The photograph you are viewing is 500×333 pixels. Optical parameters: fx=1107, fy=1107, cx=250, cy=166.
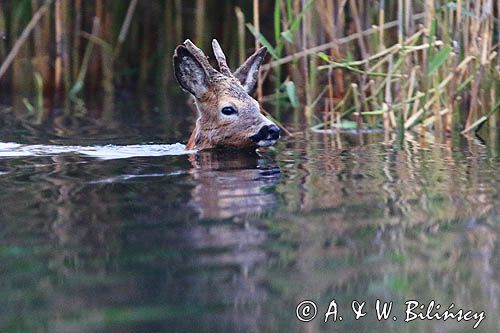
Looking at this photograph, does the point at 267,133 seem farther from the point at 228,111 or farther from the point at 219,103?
the point at 219,103

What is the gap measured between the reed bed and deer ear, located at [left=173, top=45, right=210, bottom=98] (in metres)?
0.73

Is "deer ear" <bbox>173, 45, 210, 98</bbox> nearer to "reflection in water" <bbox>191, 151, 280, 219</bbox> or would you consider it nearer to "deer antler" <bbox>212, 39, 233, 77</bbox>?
"deer antler" <bbox>212, 39, 233, 77</bbox>

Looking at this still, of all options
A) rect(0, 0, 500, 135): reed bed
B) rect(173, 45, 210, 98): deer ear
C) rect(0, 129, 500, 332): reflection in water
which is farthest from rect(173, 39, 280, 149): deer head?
rect(0, 129, 500, 332): reflection in water

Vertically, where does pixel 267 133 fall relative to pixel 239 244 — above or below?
above

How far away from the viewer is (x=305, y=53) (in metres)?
9.45

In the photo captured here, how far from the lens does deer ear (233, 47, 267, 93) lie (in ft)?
27.5

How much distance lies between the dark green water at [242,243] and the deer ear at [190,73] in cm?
110

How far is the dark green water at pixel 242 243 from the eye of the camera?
3422 mm

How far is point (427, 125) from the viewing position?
887 centimetres

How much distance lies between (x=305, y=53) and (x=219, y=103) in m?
1.66

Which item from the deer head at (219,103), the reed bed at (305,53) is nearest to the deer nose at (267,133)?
the deer head at (219,103)

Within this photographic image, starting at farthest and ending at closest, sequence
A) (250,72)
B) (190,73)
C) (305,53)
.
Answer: (305,53)
(250,72)
(190,73)

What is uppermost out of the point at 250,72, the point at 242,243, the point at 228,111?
the point at 250,72

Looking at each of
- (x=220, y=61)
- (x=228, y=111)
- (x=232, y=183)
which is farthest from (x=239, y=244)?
(x=220, y=61)
